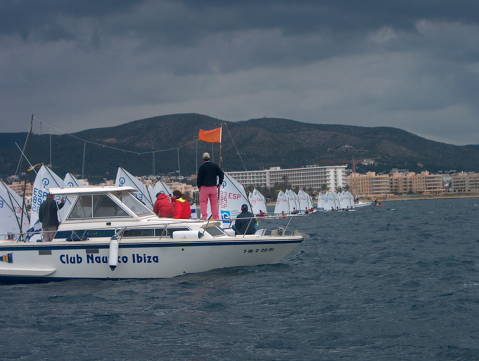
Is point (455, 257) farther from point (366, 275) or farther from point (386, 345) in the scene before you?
point (386, 345)

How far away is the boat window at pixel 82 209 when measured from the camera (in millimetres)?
17219

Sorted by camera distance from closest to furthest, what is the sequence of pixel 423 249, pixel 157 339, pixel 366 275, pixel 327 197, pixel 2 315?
pixel 157 339 → pixel 2 315 → pixel 366 275 → pixel 423 249 → pixel 327 197

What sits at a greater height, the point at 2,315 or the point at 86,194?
the point at 86,194

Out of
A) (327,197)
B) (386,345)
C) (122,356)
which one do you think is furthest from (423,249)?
(327,197)

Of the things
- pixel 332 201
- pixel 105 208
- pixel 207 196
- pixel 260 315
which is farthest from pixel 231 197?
pixel 332 201

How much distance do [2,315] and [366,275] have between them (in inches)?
308

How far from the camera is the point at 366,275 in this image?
16297mm

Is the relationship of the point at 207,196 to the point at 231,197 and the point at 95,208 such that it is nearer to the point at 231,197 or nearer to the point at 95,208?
the point at 95,208

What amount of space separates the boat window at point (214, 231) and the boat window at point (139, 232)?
4.31 feet

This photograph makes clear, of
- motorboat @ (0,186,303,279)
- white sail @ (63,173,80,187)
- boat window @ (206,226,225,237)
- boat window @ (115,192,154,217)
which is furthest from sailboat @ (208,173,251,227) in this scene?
boat window @ (206,226,225,237)

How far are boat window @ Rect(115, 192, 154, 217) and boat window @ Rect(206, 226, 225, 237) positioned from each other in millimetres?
1687

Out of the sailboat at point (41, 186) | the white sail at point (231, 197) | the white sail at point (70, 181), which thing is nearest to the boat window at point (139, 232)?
the sailboat at point (41, 186)

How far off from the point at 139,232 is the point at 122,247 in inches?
22.1

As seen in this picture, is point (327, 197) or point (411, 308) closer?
point (411, 308)
